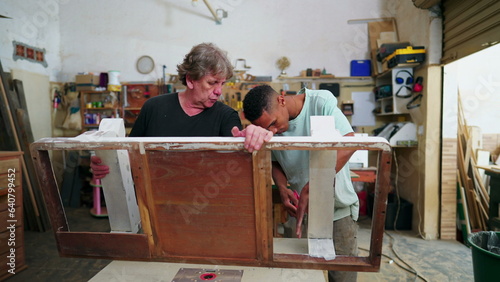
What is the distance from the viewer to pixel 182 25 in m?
5.90

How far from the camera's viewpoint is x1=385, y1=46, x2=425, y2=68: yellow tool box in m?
3.96

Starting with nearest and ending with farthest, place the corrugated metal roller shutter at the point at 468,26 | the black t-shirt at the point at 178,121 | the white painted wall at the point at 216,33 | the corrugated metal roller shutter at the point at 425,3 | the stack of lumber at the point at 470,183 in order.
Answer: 1. the black t-shirt at the point at 178,121
2. the corrugated metal roller shutter at the point at 468,26
3. the corrugated metal roller shutter at the point at 425,3
4. the stack of lumber at the point at 470,183
5. the white painted wall at the point at 216,33

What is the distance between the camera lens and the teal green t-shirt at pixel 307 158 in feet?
5.01

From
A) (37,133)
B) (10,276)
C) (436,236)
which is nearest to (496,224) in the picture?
(436,236)

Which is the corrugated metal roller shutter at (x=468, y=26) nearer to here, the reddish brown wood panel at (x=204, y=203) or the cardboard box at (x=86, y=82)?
the reddish brown wood panel at (x=204, y=203)

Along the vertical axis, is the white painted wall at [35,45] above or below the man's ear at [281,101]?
above

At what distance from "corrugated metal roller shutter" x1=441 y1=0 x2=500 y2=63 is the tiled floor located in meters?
2.32

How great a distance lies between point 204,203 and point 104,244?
0.47 metres

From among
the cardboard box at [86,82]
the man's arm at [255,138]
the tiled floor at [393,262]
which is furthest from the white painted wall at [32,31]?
the man's arm at [255,138]

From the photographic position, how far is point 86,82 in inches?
222

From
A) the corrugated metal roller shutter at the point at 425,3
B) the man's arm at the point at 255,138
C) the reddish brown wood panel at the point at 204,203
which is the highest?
the corrugated metal roller shutter at the point at 425,3

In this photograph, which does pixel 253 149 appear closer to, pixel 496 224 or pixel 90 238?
pixel 90 238

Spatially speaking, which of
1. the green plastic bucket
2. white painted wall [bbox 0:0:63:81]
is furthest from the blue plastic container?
white painted wall [bbox 0:0:63:81]

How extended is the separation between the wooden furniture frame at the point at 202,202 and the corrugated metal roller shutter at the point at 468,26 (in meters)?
3.00
